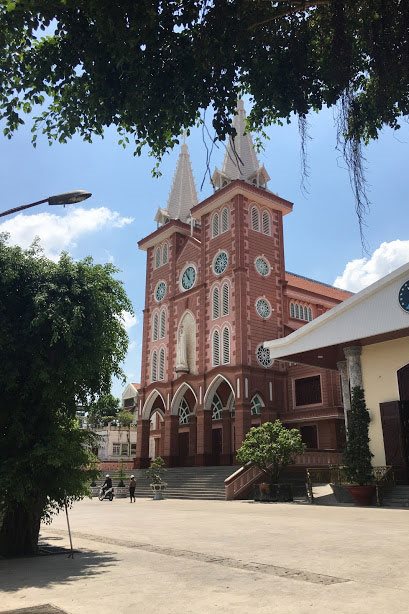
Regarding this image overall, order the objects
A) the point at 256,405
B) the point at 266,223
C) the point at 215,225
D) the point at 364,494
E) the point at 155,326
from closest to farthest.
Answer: the point at 364,494
the point at 256,405
the point at 266,223
the point at 215,225
the point at 155,326

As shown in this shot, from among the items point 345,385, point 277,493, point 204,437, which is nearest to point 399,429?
point 345,385

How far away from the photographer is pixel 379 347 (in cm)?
2366

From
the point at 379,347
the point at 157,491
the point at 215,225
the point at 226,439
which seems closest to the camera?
the point at 379,347

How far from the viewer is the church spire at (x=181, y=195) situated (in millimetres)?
47906

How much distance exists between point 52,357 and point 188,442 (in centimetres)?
3263

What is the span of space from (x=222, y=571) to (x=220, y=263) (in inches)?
1274

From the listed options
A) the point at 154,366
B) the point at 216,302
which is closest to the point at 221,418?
the point at 154,366

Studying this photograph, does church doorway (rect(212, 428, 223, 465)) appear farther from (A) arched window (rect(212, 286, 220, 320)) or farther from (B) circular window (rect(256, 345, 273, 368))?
(A) arched window (rect(212, 286, 220, 320))

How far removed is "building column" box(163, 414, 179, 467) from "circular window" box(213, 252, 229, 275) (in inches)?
441

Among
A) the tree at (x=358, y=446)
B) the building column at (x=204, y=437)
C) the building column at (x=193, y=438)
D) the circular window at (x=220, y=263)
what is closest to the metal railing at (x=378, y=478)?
the tree at (x=358, y=446)

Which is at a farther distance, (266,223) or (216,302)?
(266,223)

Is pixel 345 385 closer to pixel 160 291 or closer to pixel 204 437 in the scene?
pixel 204 437

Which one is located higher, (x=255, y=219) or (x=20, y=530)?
(x=255, y=219)

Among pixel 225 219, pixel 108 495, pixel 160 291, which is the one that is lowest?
pixel 108 495
